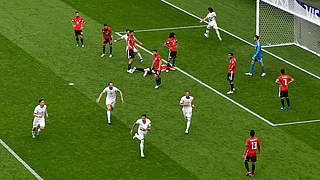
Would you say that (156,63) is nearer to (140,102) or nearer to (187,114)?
(140,102)

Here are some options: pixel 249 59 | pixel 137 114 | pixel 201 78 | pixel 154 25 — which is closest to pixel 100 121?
pixel 137 114

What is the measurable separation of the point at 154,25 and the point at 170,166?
18.6 metres

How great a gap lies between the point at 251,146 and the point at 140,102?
28.7 ft

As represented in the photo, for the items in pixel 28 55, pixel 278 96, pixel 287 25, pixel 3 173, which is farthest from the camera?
pixel 287 25

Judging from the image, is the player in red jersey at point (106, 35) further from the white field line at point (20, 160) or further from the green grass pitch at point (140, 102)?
the white field line at point (20, 160)

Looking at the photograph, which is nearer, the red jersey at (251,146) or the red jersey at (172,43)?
the red jersey at (251,146)

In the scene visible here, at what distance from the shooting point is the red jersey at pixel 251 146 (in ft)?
101

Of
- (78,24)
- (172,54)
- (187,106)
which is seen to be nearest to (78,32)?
(78,24)

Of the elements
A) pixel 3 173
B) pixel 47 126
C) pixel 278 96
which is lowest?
pixel 3 173

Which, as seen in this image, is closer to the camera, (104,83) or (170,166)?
(170,166)

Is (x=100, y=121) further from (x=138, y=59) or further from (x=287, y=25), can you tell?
(x=287, y=25)

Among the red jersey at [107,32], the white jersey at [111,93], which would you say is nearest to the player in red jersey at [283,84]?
the white jersey at [111,93]

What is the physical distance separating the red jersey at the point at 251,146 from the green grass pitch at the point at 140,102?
1044 millimetres

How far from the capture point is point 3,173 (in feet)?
103
